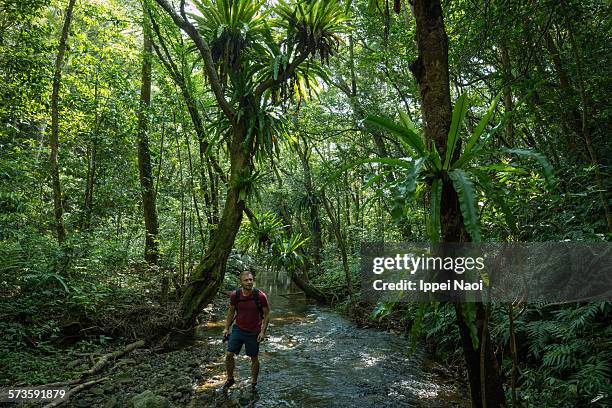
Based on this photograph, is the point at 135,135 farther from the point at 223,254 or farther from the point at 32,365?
the point at 32,365

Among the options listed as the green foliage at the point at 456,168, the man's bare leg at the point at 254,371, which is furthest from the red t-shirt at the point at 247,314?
the green foliage at the point at 456,168

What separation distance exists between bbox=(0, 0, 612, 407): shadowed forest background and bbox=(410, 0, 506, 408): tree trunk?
13mm

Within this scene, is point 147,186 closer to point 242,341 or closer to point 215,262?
point 215,262

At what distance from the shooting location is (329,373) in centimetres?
530

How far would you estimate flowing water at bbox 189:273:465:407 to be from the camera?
4.32m

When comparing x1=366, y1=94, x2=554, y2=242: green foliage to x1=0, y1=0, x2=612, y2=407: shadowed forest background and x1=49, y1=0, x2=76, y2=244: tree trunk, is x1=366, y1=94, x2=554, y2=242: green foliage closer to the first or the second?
x1=0, y1=0, x2=612, y2=407: shadowed forest background

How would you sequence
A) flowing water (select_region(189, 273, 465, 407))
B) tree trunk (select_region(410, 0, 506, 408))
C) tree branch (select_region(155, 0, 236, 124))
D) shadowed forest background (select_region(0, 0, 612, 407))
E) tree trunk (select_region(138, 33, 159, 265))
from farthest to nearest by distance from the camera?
tree trunk (select_region(138, 33, 159, 265))
tree branch (select_region(155, 0, 236, 124))
flowing water (select_region(189, 273, 465, 407))
shadowed forest background (select_region(0, 0, 612, 407))
tree trunk (select_region(410, 0, 506, 408))

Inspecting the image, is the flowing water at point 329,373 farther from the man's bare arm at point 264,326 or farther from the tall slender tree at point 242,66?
the tall slender tree at point 242,66

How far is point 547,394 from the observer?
345 cm

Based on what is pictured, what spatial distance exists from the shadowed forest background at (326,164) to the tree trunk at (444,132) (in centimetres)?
1

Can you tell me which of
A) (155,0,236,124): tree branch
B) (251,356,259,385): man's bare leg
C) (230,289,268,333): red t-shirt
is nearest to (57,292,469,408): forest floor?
(251,356,259,385): man's bare leg

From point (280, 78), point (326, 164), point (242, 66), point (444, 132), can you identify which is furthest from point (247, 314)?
point (242, 66)

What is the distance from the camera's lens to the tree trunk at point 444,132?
244 centimetres

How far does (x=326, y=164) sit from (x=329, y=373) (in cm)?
400
